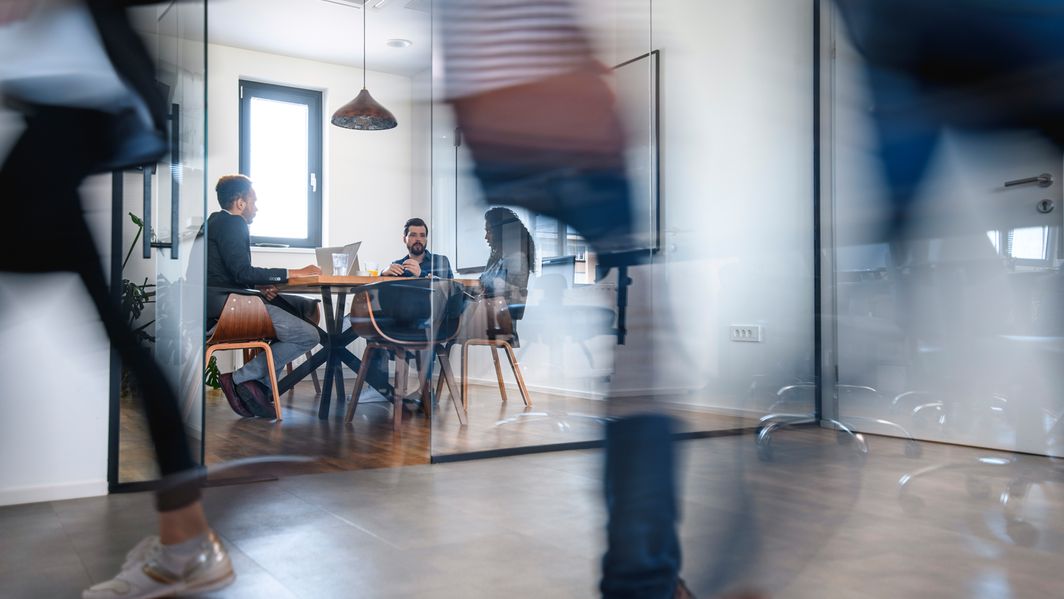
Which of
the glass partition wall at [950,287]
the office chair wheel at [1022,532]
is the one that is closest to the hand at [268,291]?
the glass partition wall at [950,287]

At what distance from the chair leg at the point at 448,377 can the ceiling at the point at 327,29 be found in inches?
117

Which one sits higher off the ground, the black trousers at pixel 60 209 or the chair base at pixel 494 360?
the black trousers at pixel 60 209

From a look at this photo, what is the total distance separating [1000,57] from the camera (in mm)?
2297

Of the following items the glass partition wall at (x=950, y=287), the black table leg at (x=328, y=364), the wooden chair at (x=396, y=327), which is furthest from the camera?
the black table leg at (x=328, y=364)

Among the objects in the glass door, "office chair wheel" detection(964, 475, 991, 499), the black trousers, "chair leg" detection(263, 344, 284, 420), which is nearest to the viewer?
the black trousers

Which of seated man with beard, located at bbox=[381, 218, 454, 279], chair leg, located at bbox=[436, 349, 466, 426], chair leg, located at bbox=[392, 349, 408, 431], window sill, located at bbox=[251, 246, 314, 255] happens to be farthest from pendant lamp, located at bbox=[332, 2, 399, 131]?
chair leg, located at bbox=[436, 349, 466, 426]

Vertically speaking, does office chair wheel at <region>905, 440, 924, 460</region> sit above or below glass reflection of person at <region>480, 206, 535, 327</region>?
below

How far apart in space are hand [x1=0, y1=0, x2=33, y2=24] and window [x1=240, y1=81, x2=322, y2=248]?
5.43 meters

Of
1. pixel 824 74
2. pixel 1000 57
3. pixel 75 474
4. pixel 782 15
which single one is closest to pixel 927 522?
pixel 1000 57

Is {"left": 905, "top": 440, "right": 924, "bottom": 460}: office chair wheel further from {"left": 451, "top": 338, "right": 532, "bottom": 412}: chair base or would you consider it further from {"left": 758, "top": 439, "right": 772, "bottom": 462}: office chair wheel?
{"left": 451, "top": 338, "right": 532, "bottom": 412}: chair base

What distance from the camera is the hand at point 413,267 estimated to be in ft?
13.8

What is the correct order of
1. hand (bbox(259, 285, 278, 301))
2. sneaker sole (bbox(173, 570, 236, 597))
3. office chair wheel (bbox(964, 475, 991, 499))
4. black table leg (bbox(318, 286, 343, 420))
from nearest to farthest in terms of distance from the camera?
sneaker sole (bbox(173, 570, 236, 597)) → office chair wheel (bbox(964, 475, 991, 499)) → hand (bbox(259, 285, 278, 301)) → black table leg (bbox(318, 286, 343, 420))

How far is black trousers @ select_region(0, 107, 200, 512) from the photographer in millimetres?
906

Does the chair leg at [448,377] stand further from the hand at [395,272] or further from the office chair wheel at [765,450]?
the hand at [395,272]
